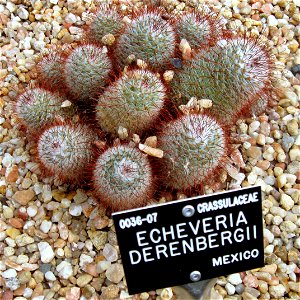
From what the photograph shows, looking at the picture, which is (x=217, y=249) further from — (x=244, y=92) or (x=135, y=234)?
(x=244, y=92)

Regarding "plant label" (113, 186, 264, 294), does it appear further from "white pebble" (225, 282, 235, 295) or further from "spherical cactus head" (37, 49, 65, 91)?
"spherical cactus head" (37, 49, 65, 91)

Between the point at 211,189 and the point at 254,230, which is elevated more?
the point at 254,230

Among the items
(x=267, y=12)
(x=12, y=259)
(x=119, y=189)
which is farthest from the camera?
(x=267, y=12)

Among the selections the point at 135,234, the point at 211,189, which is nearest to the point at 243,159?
the point at 211,189

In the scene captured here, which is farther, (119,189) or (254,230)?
(119,189)

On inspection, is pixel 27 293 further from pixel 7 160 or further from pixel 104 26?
pixel 104 26

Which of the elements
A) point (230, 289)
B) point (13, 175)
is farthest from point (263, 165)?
point (13, 175)

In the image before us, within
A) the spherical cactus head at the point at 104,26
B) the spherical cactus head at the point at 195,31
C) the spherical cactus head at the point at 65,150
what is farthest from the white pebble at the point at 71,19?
the spherical cactus head at the point at 65,150
